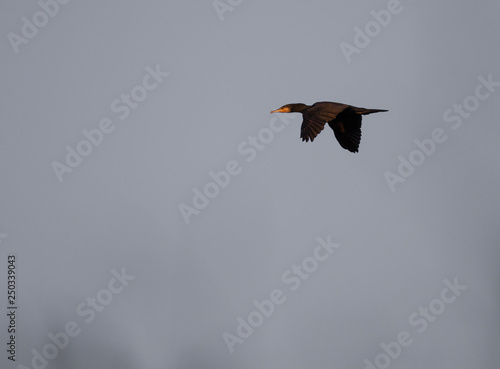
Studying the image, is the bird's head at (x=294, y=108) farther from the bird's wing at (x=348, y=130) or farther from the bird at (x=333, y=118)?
the bird's wing at (x=348, y=130)

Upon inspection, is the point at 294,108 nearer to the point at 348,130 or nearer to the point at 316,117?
the point at 348,130

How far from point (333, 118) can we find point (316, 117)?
0.46 m

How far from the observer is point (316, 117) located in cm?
2416

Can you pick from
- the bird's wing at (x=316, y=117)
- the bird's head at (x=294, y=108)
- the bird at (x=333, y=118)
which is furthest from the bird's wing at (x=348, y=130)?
the bird's wing at (x=316, y=117)

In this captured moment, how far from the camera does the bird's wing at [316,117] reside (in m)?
23.6

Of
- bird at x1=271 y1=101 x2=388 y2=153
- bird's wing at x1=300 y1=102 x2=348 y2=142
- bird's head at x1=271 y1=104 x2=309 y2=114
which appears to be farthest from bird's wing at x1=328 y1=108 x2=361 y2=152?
bird's wing at x1=300 y1=102 x2=348 y2=142

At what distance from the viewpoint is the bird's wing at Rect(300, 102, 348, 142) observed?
23641mm

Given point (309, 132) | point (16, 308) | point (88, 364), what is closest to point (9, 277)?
point (16, 308)

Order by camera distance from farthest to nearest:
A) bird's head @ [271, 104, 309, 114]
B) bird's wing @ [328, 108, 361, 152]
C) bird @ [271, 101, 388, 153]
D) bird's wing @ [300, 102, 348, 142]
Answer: bird's wing @ [328, 108, 361, 152] < bird's head @ [271, 104, 309, 114] < bird @ [271, 101, 388, 153] < bird's wing @ [300, 102, 348, 142]

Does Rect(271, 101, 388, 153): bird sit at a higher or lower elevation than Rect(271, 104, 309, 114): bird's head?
lower

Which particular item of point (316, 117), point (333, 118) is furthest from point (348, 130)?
point (316, 117)

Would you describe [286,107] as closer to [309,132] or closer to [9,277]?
[309,132]

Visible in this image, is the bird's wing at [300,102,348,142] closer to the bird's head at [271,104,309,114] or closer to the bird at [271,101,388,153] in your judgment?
the bird at [271,101,388,153]

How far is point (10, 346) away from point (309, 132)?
2427cm
